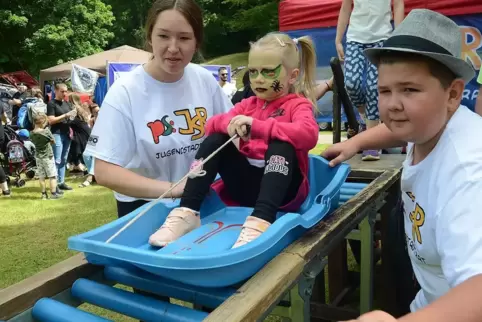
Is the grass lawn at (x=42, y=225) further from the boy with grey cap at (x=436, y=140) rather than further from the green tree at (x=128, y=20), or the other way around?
the green tree at (x=128, y=20)

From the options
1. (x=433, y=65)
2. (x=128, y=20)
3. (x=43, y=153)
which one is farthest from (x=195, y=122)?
(x=128, y=20)

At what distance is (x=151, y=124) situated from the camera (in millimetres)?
1980

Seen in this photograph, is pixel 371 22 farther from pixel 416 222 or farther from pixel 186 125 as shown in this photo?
pixel 416 222

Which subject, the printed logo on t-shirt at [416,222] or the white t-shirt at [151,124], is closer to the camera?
the printed logo on t-shirt at [416,222]

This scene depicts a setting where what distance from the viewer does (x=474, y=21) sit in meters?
5.04

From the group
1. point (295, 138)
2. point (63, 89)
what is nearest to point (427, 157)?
point (295, 138)

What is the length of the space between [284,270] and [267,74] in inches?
37.8

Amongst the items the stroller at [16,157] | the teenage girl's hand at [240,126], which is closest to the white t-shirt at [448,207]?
the teenage girl's hand at [240,126]

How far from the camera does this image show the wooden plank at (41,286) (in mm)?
1318

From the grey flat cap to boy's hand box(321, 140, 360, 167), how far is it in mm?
895

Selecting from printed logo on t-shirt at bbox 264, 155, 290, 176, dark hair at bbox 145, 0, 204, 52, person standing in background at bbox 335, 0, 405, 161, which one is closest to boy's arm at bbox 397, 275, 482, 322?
printed logo on t-shirt at bbox 264, 155, 290, 176

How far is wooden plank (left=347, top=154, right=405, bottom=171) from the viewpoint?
9.73 ft

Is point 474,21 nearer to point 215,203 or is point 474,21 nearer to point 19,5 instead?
point 215,203

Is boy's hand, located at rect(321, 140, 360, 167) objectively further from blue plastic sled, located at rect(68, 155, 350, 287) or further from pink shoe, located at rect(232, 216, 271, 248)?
pink shoe, located at rect(232, 216, 271, 248)
